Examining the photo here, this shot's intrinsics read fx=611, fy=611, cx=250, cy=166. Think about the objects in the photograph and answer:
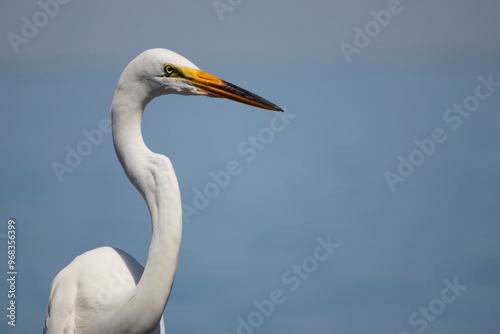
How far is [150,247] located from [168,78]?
779 mm

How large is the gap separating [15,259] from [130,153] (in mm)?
1516

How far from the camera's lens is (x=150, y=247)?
261cm

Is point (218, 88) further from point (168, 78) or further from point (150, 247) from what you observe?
point (150, 247)

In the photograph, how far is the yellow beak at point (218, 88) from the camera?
111 inches

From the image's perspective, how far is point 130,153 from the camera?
2.78 meters

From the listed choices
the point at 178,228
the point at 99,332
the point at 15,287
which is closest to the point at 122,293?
the point at 99,332

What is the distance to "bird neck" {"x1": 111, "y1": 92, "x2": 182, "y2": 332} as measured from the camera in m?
2.56

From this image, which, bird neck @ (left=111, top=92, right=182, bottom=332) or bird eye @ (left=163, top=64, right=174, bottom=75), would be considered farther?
bird eye @ (left=163, top=64, right=174, bottom=75)

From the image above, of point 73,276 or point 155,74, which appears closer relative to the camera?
point 155,74

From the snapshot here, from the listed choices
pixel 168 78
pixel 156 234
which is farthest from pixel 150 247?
pixel 168 78

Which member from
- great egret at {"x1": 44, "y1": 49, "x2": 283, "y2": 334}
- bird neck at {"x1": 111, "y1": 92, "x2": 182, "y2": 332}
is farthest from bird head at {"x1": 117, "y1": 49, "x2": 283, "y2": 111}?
bird neck at {"x1": 111, "y1": 92, "x2": 182, "y2": 332}

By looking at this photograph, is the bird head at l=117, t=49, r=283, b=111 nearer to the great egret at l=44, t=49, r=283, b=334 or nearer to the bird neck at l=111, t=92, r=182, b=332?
the great egret at l=44, t=49, r=283, b=334

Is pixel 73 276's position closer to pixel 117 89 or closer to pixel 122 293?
pixel 122 293

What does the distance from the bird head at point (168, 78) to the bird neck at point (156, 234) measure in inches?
12.3
